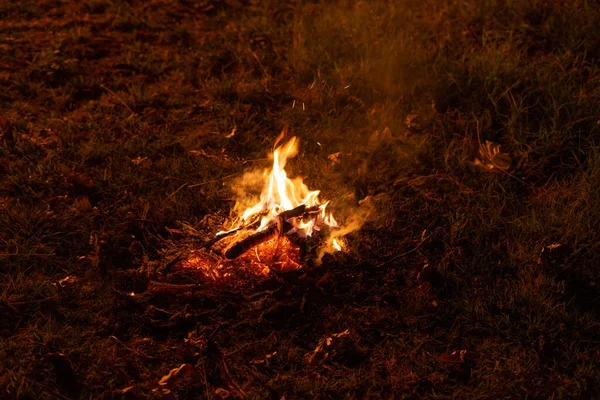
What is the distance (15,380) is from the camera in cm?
273

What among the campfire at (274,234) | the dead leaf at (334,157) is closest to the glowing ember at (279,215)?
the campfire at (274,234)

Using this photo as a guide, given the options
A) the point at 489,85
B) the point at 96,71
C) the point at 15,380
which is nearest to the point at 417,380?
the point at 15,380

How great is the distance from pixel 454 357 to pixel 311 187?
1452mm

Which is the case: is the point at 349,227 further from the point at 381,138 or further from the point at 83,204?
the point at 83,204

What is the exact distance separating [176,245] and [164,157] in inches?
33.6

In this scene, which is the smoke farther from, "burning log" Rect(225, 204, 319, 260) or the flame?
"burning log" Rect(225, 204, 319, 260)

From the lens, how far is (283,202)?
358 centimetres

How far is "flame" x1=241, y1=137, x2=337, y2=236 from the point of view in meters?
3.48

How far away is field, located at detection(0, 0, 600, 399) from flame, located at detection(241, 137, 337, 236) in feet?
0.57

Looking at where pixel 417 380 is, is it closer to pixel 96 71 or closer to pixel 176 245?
pixel 176 245

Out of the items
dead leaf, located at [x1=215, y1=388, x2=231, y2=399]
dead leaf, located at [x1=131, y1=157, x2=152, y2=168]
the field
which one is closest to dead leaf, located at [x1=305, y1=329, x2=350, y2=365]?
the field

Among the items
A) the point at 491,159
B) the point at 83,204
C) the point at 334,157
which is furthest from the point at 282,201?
the point at 491,159

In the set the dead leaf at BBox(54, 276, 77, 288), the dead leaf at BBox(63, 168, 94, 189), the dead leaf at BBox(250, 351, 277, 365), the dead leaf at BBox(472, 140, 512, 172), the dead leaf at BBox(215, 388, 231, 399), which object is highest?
the dead leaf at BBox(63, 168, 94, 189)

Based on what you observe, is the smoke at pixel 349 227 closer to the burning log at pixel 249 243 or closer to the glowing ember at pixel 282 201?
the glowing ember at pixel 282 201
